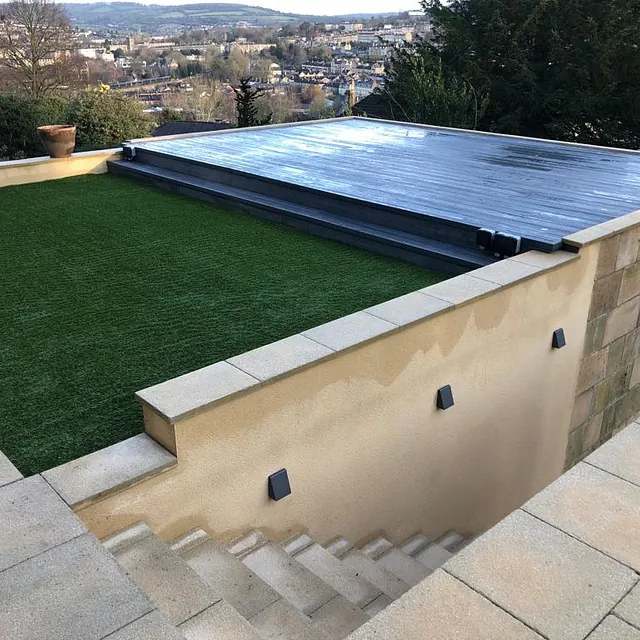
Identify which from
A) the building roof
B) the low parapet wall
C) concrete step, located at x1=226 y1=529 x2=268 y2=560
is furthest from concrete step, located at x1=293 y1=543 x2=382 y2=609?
the building roof

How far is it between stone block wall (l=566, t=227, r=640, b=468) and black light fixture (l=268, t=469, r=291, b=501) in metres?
3.50

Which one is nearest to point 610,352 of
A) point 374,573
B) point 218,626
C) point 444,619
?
point 374,573

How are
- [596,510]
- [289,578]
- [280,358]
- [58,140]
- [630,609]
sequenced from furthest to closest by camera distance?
[58,140] → [280,358] → [289,578] → [596,510] → [630,609]

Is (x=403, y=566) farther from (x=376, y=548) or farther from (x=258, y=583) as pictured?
(x=258, y=583)

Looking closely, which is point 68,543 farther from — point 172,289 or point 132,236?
point 132,236

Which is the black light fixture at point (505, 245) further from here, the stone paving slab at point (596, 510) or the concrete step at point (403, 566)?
the stone paving slab at point (596, 510)

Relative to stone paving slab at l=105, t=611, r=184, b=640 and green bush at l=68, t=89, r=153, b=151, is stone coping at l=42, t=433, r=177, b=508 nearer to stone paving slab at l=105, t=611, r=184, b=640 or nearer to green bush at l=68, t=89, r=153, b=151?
stone paving slab at l=105, t=611, r=184, b=640

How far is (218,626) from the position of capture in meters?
2.29

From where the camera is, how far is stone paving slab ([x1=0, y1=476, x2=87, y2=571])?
2436mm

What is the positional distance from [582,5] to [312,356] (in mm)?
17527

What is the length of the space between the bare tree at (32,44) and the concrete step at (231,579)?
23.8m

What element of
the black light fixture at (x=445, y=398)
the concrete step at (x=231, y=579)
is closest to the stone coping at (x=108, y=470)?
the concrete step at (x=231, y=579)

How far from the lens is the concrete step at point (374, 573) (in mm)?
3479

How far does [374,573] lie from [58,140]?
25.5ft
